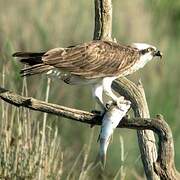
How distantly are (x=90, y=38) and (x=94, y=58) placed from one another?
4605 millimetres

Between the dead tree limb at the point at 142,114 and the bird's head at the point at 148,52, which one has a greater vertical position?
the bird's head at the point at 148,52

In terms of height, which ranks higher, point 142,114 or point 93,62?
point 93,62

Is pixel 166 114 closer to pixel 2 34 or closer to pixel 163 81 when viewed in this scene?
pixel 163 81

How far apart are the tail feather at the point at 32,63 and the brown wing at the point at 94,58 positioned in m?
0.03

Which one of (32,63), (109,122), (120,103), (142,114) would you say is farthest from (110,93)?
(32,63)

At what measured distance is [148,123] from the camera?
4.24 m

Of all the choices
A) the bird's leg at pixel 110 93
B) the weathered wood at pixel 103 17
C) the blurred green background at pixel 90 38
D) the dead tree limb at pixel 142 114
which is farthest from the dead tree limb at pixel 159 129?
the blurred green background at pixel 90 38

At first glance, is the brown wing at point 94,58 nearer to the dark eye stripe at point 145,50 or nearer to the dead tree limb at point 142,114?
the dark eye stripe at point 145,50

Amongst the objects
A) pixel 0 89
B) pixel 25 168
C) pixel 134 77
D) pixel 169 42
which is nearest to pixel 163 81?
pixel 134 77

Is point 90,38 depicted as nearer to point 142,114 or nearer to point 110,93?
point 142,114

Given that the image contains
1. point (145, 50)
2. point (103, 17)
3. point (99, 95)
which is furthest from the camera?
point (103, 17)

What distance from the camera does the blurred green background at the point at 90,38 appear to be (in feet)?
25.6

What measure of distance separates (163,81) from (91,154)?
1615 millimetres

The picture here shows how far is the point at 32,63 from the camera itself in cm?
443
